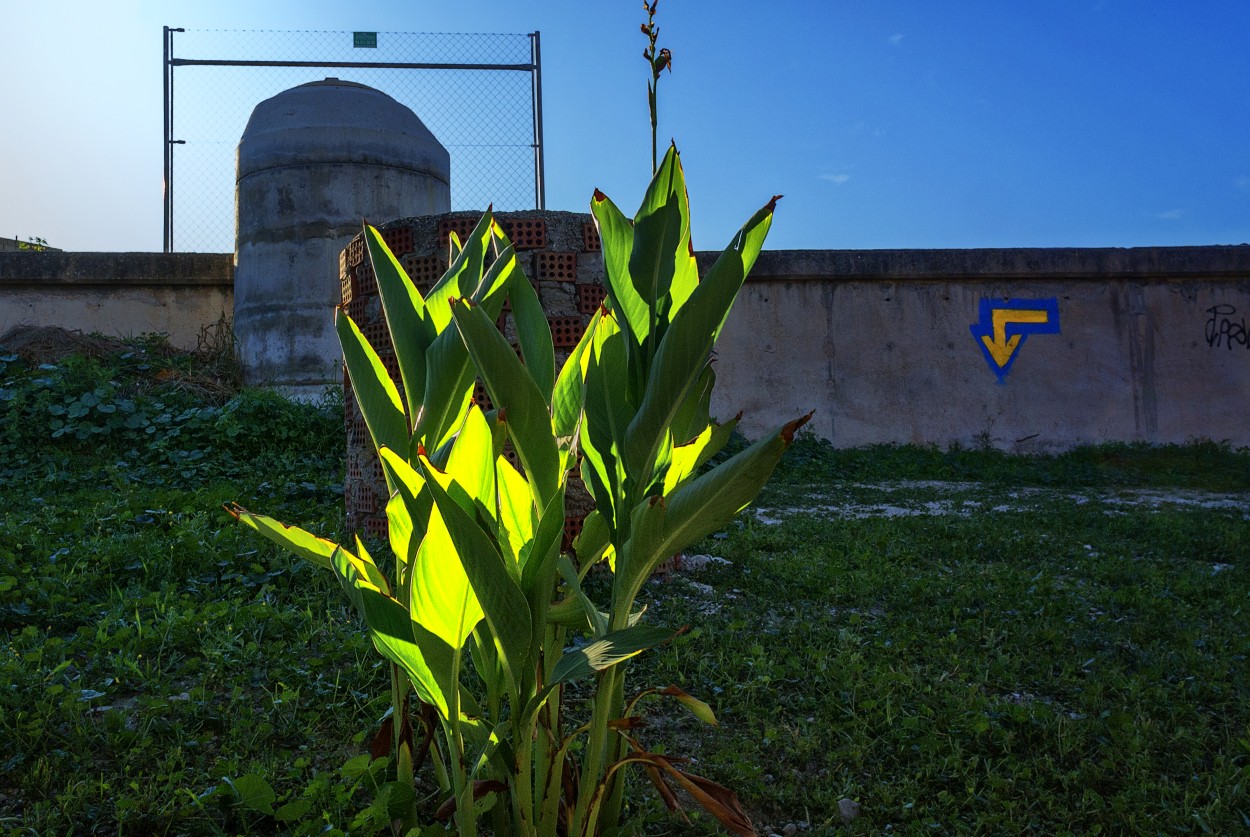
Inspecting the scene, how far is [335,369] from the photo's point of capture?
24.0ft

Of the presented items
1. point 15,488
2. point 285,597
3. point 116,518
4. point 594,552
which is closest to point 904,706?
point 594,552

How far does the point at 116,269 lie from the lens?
26.2 feet

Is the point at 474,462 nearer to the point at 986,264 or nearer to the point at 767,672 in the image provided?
the point at 767,672

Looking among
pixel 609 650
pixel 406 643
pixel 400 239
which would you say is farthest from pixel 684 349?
pixel 400 239

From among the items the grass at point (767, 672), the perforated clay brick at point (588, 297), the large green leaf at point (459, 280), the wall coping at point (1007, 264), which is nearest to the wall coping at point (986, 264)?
the wall coping at point (1007, 264)

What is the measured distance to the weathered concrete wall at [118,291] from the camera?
311 inches

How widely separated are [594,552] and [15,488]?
15.6 ft

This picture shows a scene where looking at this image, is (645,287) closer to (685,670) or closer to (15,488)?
(685,670)

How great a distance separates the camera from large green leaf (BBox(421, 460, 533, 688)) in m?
1.21

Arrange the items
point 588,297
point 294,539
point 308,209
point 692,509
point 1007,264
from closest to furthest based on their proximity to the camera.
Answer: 1. point 692,509
2. point 294,539
3. point 588,297
4. point 308,209
5. point 1007,264

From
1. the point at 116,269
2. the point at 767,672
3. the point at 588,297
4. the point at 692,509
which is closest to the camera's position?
the point at 692,509

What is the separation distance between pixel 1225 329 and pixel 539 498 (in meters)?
9.48

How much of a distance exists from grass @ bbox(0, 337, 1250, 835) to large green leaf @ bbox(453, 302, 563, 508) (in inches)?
28.0

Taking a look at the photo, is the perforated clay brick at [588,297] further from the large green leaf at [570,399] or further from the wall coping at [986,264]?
the wall coping at [986,264]
